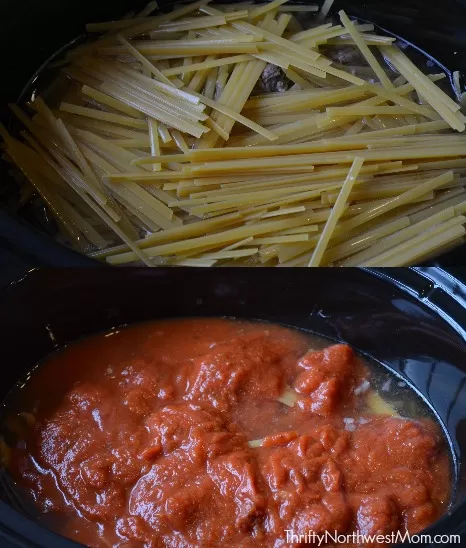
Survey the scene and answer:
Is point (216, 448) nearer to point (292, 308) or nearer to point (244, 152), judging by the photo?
point (292, 308)

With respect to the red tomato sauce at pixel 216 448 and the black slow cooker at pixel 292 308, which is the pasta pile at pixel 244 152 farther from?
the red tomato sauce at pixel 216 448

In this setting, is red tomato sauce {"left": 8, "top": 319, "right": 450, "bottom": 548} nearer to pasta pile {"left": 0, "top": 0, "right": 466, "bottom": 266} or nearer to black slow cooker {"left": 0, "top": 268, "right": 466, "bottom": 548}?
black slow cooker {"left": 0, "top": 268, "right": 466, "bottom": 548}

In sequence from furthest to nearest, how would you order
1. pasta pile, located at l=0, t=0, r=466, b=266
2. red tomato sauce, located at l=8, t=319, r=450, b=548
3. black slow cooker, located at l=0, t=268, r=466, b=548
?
1. pasta pile, located at l=0, t=0, r=466, b=266
2. black slow cooker, located at l=0, t=268, r=466, b=548
3. red tomato sauce, located at l=8, t=319, r=450, b=548

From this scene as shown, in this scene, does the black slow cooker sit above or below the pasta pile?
below

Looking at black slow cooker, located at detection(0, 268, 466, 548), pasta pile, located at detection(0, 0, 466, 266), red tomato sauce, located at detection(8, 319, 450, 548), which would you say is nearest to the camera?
red tomato sauce, located at detection(8, 319, 450, 548)

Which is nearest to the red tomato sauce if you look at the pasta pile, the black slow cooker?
the black slow cooker

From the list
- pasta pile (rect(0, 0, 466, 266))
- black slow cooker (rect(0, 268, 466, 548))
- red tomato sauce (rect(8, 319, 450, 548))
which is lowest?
red tomato sauce (rect(8, 319, 450, 548))

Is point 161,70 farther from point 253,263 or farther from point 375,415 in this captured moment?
point 375,415

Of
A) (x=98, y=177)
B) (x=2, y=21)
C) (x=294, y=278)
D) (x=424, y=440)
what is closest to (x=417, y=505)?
(x=424, y=440)

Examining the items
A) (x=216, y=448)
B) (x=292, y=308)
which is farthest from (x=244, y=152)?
(x=216, y=448)
